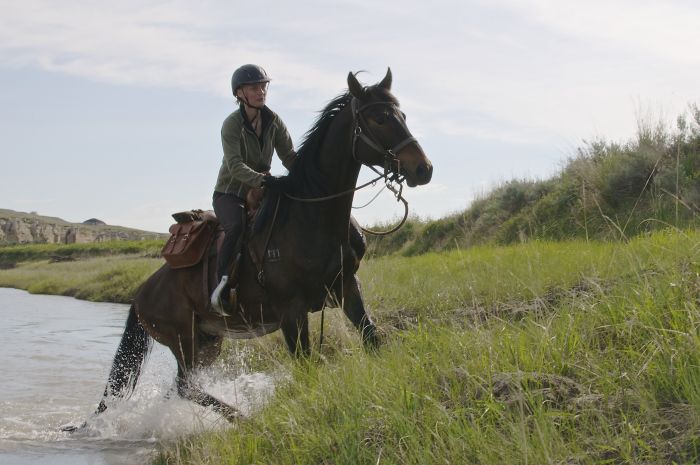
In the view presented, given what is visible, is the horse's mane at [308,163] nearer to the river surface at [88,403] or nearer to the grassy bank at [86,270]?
the river surface at [88,403]

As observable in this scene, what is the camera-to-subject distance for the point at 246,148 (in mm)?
6617

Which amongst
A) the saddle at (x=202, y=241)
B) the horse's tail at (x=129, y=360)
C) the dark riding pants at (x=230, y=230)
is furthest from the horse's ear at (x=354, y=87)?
the horse's tail at (x=129, y=360)

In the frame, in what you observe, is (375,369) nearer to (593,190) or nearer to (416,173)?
(416,173)

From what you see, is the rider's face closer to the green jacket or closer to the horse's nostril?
the green jacket

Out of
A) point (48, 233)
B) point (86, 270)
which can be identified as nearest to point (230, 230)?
point (86, 270)

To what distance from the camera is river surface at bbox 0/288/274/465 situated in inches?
265

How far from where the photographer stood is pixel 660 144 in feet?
38.4

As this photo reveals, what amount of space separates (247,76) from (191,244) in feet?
5.68

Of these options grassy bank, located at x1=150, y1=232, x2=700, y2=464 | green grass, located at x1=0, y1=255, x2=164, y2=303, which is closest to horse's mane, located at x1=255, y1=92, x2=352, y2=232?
grassy bank, located at x1=150, y1=232, x2=700, y2=464

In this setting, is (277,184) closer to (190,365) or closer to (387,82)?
(387,82)

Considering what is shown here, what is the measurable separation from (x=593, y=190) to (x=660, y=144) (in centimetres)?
134

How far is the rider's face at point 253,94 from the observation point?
21.4 ft

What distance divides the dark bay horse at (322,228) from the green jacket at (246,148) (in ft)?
1.49

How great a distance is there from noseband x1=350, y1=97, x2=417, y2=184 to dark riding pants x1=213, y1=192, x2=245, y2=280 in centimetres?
124
